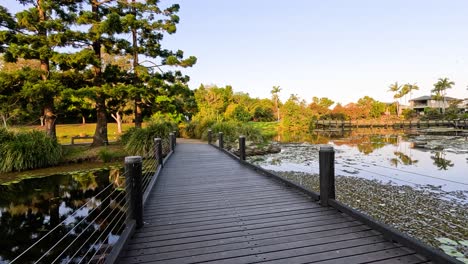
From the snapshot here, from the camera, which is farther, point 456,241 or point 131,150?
point 131,150

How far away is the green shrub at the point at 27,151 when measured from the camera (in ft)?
30.8

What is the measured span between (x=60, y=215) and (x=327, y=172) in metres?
4.97

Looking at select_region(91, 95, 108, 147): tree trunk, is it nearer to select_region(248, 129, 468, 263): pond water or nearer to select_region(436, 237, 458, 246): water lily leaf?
select_region(248, 129, 468, 263): pond water

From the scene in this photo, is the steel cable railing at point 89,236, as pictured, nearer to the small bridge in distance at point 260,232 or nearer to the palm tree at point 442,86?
the small bridge in distance at point 260,232

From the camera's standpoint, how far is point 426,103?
5106 centimetres

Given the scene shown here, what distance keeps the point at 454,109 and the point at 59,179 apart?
45388mm

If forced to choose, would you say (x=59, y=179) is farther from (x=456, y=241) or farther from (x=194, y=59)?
(x=456, y=241)

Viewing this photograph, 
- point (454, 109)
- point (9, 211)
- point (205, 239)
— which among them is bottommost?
point (9, 211)

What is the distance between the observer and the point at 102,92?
11195mm

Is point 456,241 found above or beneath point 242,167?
beneath

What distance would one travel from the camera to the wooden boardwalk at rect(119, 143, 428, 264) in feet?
7.47

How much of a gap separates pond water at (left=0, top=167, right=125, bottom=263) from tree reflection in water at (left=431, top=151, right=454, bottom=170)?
31.0 feet

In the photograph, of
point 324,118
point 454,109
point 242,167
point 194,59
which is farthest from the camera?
point 324,118

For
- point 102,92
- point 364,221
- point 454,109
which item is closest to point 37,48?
point 102,92
